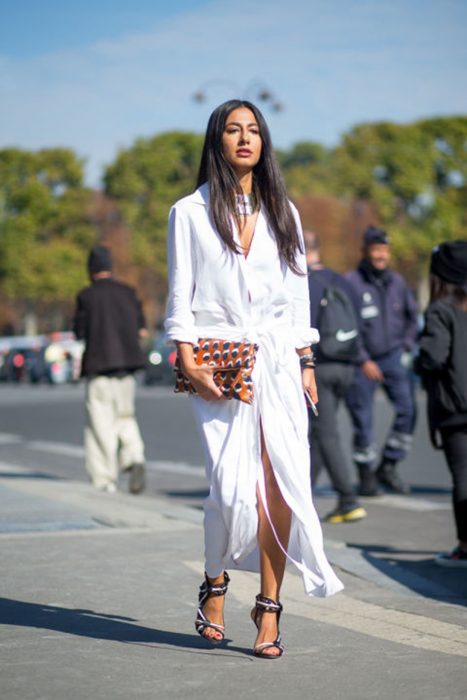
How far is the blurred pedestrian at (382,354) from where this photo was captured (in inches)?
406

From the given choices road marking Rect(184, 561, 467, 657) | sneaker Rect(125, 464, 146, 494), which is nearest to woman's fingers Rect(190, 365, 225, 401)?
road marking Rect(184, 561, 467, 657)

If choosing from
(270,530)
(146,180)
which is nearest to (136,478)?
(270,530)

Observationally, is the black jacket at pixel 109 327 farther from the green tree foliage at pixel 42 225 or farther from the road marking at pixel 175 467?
the green tree foliage at pixel 42 225

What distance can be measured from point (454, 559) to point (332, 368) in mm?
2224

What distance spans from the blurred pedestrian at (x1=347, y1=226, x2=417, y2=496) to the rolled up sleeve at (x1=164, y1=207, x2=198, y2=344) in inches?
225

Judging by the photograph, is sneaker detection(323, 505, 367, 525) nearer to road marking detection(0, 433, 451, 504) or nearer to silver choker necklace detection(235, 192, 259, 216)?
road marking detection(0, 433, 451, 504)

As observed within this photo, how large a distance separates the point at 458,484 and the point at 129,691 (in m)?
3.13

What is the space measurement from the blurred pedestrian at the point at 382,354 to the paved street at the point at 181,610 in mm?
557

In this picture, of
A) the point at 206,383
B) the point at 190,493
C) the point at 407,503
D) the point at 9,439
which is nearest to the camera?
the point at 206,383

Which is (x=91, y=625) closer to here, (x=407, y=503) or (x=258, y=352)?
(x=258, y=352)

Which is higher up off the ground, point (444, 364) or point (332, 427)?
point (444, 364)

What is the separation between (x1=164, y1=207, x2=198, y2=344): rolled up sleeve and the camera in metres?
4.60

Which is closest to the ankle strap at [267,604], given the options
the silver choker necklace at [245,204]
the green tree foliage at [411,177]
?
the silver choker necklace at [245,204]

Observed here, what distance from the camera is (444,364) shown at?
6883 millimetres
